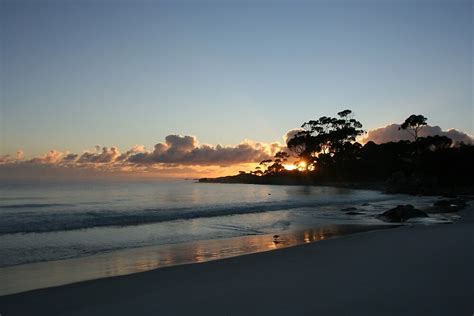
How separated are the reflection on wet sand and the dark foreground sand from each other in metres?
0.96

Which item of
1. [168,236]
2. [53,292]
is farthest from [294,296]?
[168,236]

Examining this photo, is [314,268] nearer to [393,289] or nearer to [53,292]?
[393,289]

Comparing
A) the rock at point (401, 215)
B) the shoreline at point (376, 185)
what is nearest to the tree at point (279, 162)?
the shoreline at point (376, 185)

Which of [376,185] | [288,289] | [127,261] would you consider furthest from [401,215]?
[376,185]

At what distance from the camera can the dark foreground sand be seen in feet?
16.7

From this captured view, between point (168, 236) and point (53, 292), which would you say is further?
point (168, 236)

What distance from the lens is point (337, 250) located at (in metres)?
9.77

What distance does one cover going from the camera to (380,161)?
81.5 metres

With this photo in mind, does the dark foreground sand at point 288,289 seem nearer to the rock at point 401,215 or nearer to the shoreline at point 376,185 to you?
the rock at point 401,215

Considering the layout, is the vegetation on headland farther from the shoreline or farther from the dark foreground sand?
the dark foreground sand

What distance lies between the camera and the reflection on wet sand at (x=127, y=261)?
7736 millimetres

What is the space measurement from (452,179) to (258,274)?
55089 mm

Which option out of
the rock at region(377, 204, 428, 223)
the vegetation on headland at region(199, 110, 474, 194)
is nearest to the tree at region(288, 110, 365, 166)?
the vegetation on headland at region(199, 110, 474, 194)

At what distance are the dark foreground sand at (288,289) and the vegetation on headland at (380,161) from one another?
45.7m
